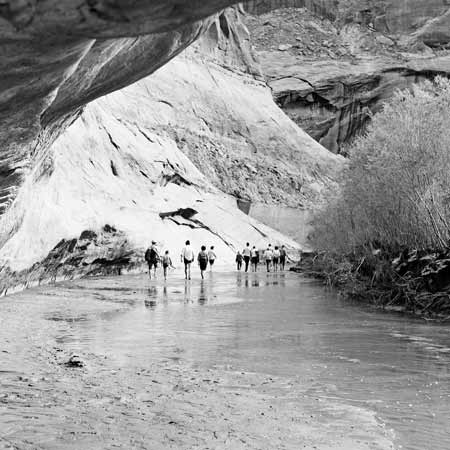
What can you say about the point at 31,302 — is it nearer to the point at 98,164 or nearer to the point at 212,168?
the point at 98,164

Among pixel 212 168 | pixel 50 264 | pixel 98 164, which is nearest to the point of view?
pixel 50 264

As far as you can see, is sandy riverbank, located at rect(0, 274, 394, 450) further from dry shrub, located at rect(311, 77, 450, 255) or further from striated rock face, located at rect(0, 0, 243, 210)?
dry shrub, located at rect(311, 77, 450, 255)

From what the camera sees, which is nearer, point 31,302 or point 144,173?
point 31,302

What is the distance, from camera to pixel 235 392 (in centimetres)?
584

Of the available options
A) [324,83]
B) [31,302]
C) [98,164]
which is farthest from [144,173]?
[324,83]

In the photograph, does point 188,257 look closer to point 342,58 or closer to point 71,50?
point 71,50

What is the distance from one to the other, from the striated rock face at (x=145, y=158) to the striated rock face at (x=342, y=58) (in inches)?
697

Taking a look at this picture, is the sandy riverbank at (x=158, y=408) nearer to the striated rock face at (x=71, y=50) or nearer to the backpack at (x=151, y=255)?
the striated rock face at (x=71, y=50)

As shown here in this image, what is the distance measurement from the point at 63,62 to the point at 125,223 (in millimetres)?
23745

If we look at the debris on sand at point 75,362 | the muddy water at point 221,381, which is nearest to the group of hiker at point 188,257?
the muddy water at point 221,381

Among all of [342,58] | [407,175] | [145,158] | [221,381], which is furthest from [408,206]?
[342,58]

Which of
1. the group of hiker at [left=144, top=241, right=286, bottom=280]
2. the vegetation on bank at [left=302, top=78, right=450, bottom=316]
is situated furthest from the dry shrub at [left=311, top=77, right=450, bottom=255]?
the group of hiker at [left=144, top=241, right=286, bottom=280]

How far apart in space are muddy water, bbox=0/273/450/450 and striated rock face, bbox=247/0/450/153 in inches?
3538

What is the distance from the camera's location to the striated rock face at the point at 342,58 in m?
99.4
